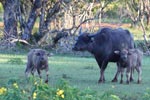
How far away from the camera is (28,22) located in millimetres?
37188

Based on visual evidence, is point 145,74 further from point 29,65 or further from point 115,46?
point 29,65

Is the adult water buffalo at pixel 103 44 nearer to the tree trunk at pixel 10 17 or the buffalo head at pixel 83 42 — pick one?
the buffalo head at pixel 83 42

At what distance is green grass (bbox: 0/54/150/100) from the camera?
17961 millimetres

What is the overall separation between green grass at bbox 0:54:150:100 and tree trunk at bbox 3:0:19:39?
6732 mm

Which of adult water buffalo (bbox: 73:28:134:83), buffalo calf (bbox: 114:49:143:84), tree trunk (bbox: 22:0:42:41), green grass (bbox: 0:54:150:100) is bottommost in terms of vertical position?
green grass (bbox: 0:54:150:100)

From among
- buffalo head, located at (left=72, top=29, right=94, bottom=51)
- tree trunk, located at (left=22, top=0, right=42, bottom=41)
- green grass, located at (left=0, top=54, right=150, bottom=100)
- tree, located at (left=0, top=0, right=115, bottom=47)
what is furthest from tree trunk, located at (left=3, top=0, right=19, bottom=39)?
buffalo head, located at (left=72, top=29, right=94, bottom=51)

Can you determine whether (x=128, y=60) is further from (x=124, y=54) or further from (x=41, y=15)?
(x=41, y=15)

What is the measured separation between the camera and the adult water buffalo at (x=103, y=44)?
20.8m

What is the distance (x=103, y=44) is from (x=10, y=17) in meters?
17.1

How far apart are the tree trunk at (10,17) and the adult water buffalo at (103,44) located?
15394 millimetres

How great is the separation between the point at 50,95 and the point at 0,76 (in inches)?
413

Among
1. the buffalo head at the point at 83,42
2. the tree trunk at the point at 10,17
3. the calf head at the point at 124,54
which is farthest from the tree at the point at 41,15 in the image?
Answer: the calf head at the point at 124,54

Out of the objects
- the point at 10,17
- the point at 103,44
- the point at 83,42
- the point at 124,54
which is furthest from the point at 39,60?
the point at 10,17

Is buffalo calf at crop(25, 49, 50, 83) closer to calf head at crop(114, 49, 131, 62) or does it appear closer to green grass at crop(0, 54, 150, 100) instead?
green grass at crop(0, 54, 150, 100)
